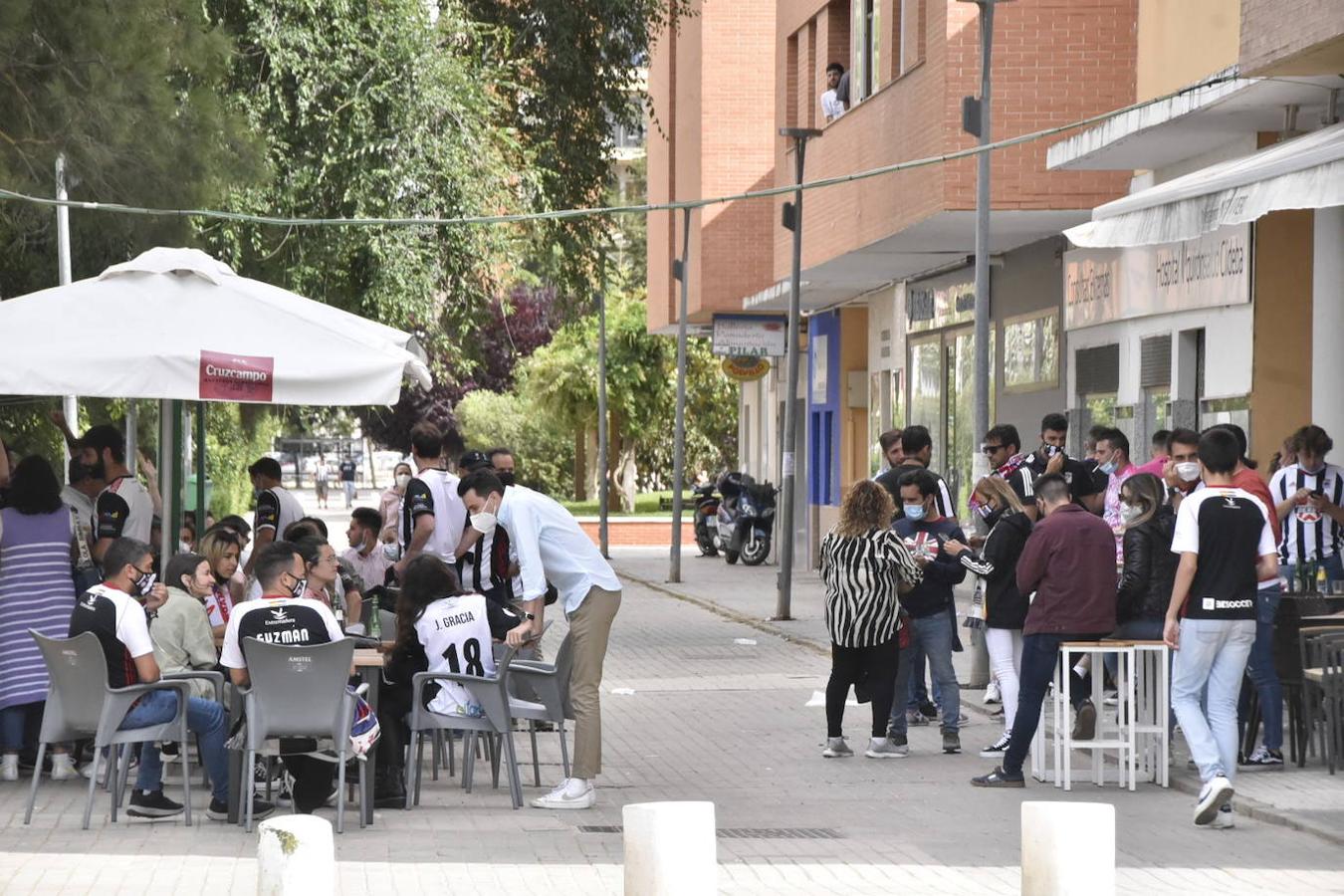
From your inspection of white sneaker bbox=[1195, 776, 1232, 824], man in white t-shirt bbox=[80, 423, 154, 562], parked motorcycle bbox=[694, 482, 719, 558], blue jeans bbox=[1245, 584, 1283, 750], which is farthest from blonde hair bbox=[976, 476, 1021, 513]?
parked motorcycle bbox=[694, 482, 719, 558]

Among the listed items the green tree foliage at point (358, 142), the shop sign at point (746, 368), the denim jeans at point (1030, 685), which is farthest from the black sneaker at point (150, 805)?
the shop sign at point (746, 368)

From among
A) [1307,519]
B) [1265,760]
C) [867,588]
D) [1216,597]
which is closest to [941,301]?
[1307,519]

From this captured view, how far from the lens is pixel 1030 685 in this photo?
1156 centimetres

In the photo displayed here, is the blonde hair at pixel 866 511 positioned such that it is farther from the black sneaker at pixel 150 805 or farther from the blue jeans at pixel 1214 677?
the black sneaker at pixel 150 805

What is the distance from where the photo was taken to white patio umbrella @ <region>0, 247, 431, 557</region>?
37.7ft

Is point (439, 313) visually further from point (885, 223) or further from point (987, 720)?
point (987, 720)

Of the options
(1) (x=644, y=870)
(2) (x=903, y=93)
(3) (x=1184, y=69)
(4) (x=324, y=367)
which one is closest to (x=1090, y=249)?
(2) (x=903, y=93)

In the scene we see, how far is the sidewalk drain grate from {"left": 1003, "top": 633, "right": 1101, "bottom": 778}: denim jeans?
61.4 inches

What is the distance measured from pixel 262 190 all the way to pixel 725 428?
1666 inches

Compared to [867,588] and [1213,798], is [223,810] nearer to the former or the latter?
[867,588]

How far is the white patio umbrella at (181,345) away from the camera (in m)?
11.5

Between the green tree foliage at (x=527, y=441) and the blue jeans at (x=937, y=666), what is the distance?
5632cm

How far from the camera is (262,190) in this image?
2244 cm

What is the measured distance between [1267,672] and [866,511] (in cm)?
237
